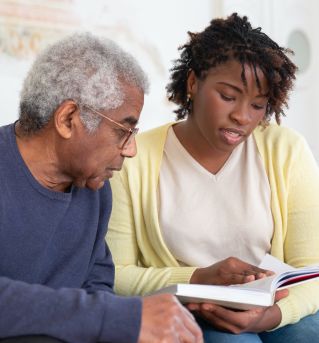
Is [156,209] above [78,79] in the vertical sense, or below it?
below

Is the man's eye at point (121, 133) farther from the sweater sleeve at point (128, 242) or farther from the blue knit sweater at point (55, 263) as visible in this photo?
the sweater sleeve at point (128, 242)

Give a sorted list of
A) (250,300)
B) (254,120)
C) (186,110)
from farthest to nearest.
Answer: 1. (186,110)
2. (254,120)
3. (250,300)

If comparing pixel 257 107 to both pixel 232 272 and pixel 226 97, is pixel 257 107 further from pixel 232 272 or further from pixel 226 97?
pixel 232 272

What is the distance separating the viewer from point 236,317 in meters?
1.52

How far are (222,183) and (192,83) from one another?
11.0 inches

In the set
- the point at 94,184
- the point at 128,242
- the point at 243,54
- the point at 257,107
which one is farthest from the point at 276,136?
the point at 94,184

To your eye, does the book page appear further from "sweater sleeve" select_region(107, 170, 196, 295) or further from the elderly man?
the elderly man

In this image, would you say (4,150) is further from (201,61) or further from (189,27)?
(189,27)

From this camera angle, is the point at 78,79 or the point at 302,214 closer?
the point at 78,79

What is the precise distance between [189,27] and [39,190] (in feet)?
5.88

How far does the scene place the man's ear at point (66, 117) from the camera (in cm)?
141

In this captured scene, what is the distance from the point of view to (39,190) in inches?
56.7

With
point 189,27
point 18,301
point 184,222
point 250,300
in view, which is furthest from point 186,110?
point 189,27

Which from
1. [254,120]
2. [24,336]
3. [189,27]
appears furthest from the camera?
[189,27]
